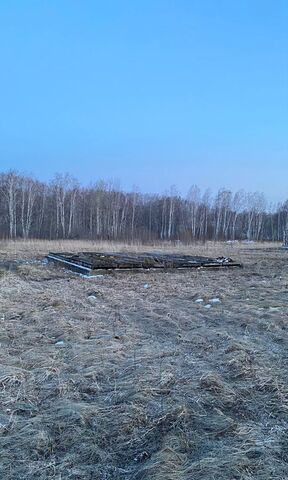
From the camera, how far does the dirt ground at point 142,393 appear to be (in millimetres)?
2480

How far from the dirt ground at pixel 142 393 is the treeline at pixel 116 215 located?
37.4m

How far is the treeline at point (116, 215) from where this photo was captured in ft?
166

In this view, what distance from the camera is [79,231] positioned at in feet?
174

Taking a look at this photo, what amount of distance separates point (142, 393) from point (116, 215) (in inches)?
2147

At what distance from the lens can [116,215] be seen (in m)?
57.6

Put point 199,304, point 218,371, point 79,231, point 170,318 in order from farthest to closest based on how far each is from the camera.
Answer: point 79,231, point 199,304, point 170,318, point 218,371

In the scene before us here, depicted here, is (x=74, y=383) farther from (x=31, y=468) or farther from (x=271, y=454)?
(x=271, y=454)

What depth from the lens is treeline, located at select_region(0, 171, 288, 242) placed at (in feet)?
166

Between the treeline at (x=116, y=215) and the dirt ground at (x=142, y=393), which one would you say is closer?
the dirt ground at (x=142, y=393)

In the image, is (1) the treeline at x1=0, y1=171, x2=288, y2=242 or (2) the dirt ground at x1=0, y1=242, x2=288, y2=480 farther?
(1) the treeline at x1=0, y1=171, x2=288, y2=242

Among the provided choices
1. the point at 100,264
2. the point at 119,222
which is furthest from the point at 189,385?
the point at 119,222

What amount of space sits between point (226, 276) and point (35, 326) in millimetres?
9096

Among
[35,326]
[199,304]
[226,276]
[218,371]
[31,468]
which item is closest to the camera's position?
[31,468]

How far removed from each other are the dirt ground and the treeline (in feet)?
123
